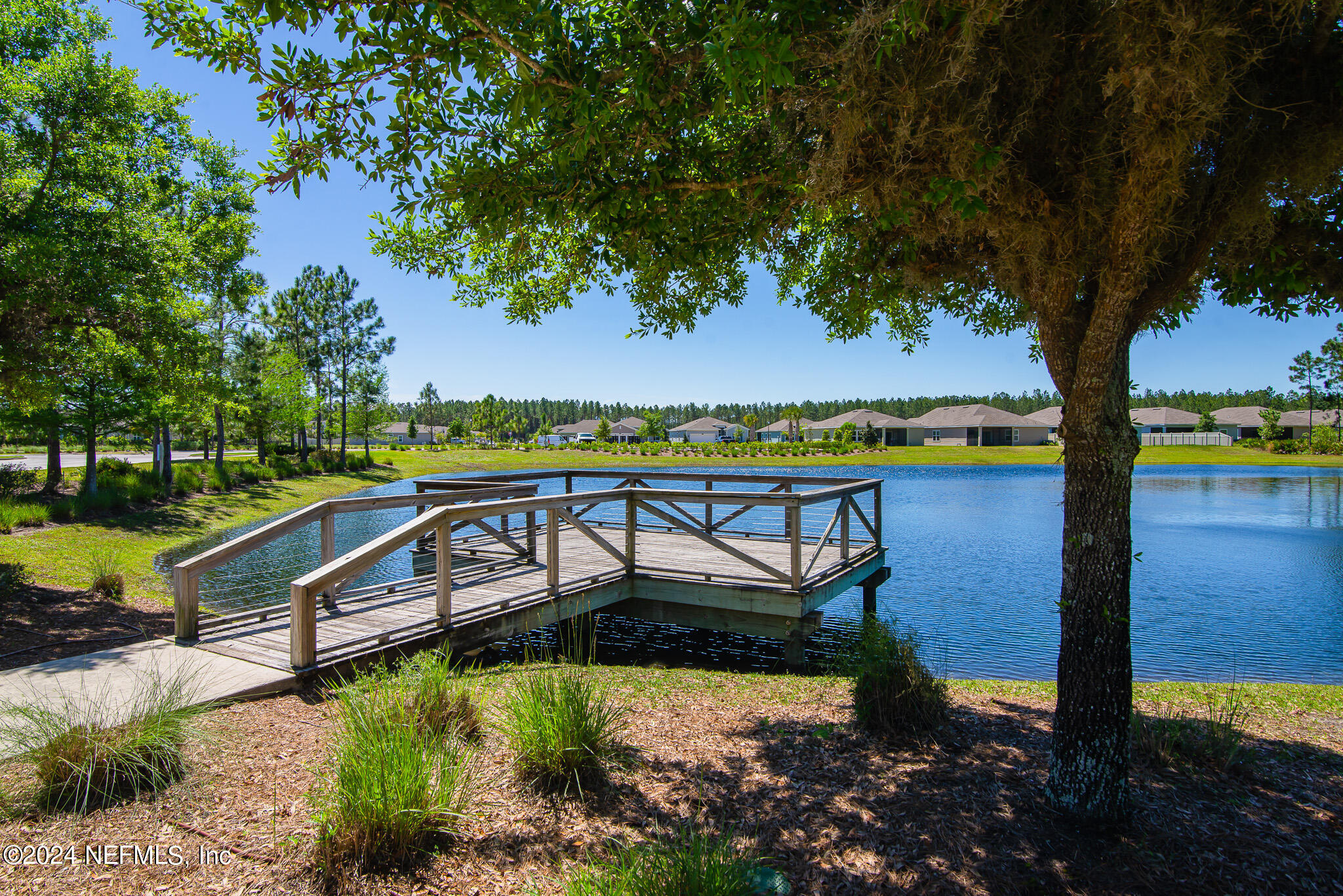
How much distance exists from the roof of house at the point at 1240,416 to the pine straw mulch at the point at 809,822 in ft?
322

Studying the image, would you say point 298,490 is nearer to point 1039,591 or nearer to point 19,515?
point 19,515

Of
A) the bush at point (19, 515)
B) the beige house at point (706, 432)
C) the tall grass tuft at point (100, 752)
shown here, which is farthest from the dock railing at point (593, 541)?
the beige house at point (706, 432)

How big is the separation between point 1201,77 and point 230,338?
34.6 meters

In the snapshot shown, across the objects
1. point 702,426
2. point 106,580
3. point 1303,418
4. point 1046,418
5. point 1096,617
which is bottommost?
point 106,580

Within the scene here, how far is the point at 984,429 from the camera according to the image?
71.9m

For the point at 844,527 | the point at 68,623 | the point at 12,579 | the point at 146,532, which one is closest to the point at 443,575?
the point at 68,623

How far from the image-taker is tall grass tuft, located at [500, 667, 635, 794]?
129 inches

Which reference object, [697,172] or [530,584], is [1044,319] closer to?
[697,172]

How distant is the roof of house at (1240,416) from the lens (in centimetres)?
7888

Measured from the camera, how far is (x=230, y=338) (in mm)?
29141

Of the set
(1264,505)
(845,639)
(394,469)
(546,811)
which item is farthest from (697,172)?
(394,469)

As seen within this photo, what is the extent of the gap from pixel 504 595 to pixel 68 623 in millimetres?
4597

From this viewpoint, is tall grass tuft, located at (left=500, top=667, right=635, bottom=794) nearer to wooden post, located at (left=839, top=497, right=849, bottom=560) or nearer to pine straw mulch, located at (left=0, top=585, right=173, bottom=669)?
pine straw mulch, located at (left=0, top=585, right=173, bottom=669)

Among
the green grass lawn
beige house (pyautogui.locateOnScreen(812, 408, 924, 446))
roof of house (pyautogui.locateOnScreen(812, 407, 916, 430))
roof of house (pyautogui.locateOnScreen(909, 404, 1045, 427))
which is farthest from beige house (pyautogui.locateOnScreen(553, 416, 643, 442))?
roof of house (pyautogui.locateOnScreen(909, 404, 1045, 427))
